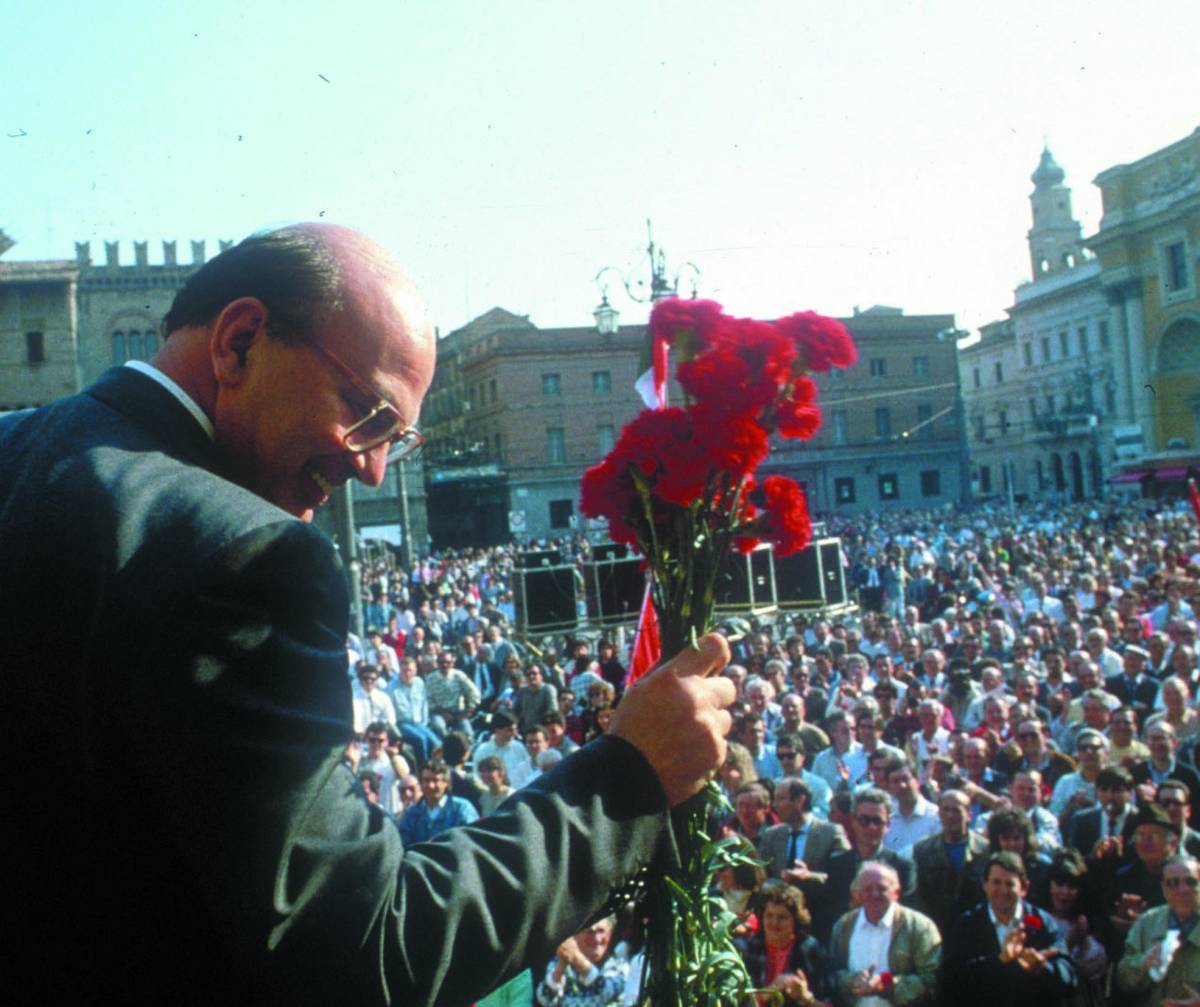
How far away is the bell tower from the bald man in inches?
3746

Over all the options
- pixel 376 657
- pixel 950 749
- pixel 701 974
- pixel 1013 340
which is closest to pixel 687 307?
pixel 701 974

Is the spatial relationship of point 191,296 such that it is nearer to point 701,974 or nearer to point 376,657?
point 701,974

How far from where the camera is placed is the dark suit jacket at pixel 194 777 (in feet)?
4.07

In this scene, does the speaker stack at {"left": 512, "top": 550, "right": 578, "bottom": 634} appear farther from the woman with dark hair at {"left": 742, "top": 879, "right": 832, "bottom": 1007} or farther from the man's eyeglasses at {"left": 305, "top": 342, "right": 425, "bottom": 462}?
the man's eyeglasses at {"left": 305, "top": 342, "right": 425, "bottom": 462}

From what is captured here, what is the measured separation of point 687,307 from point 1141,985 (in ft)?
15.4

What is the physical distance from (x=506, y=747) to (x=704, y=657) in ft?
27.3

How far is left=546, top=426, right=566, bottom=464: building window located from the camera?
5619 centimetres

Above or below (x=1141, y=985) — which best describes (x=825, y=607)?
above

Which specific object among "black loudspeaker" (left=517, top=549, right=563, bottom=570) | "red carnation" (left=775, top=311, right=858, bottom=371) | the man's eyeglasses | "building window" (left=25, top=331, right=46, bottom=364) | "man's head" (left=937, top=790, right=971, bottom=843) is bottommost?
"man's head" (left=937, top=790, right=971, bottom=843)

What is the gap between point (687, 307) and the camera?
202cm

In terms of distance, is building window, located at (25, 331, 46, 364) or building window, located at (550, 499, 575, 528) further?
building window, located at (550, 499, 575, 528)

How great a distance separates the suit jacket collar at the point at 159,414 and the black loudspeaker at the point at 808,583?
12.4 metres

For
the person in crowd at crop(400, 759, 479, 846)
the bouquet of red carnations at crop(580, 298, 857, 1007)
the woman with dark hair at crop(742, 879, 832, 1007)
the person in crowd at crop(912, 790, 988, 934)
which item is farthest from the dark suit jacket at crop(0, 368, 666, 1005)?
the person in crowd at crop(400, 759, 479, 846)

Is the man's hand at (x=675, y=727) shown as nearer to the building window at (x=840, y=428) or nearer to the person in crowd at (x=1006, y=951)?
the person in crowd at (x=1006, y=951)
